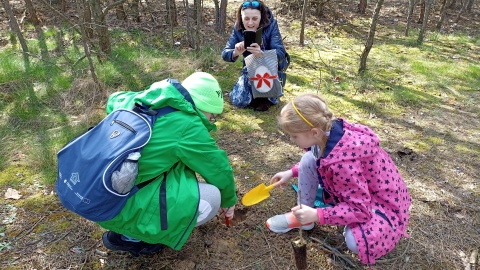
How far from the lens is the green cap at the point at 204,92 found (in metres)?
1.94

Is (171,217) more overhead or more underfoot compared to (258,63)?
more underfoot

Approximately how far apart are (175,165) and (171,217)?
11.5 inches

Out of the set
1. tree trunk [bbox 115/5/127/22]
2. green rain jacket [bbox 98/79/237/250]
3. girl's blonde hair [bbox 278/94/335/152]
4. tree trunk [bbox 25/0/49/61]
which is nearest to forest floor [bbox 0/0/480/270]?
green rain jacket [bbox 98/79/237/250]

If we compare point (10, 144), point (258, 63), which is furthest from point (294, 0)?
point (10, 144)

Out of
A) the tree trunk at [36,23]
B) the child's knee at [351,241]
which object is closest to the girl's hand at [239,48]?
the child's knee at [351,241]

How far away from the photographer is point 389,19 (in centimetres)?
816

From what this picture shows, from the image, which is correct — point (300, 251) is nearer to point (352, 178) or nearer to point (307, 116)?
point (352, 178)

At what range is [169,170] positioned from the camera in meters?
1.85

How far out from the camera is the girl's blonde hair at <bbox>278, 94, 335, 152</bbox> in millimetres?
1727

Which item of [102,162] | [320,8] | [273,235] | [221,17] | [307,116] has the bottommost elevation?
[273,235]

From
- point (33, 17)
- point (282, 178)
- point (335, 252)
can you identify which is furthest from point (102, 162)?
point (33, 17)

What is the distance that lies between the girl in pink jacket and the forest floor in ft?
1.16

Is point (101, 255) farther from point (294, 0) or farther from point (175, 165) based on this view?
point (294, 0)

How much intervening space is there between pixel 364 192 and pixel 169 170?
3.33 ft
